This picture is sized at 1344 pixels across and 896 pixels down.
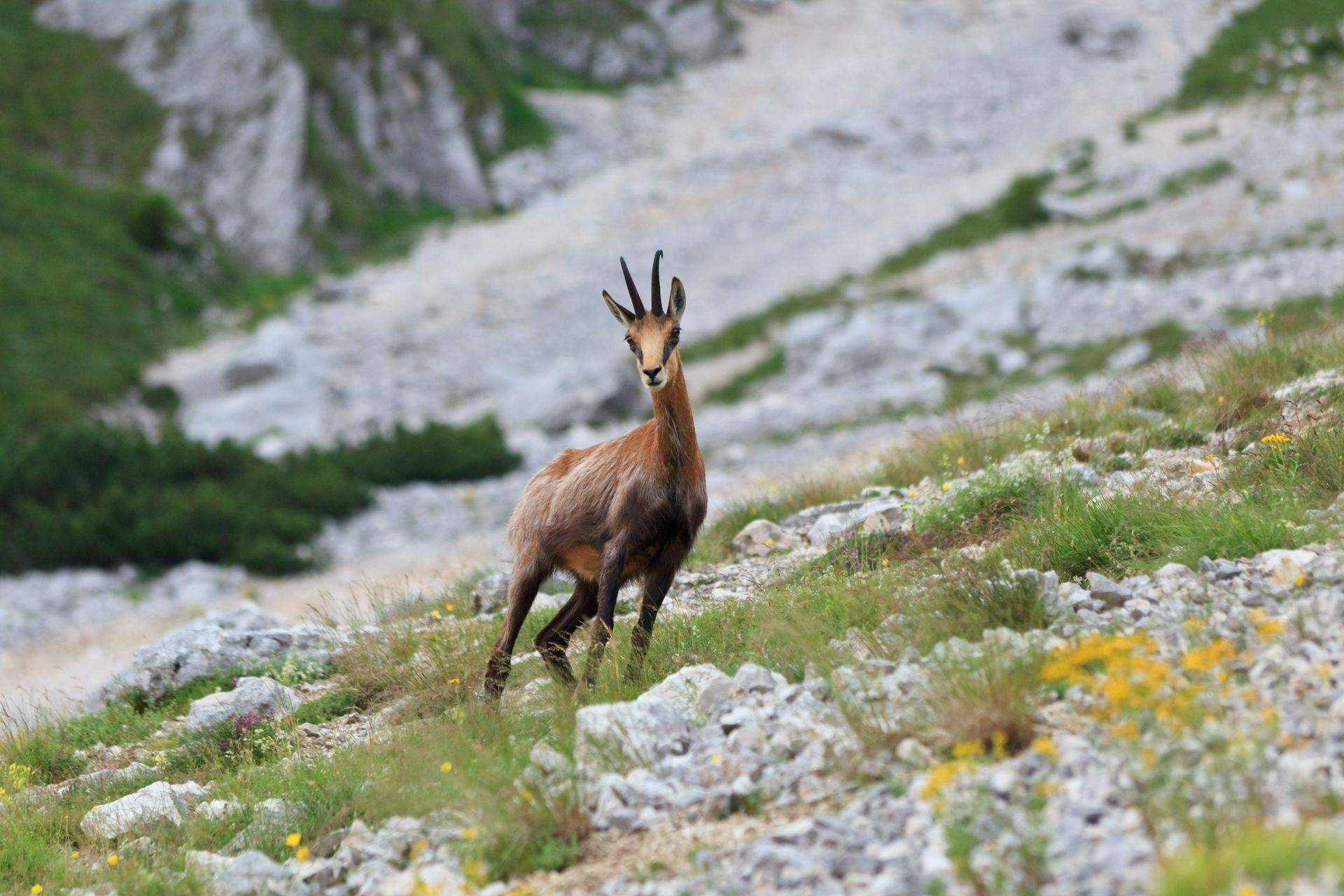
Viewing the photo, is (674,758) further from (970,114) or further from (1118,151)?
(970,114)

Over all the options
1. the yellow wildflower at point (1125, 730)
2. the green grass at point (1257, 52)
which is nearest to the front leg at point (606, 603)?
the yellow wildflower at point (1125, 730)

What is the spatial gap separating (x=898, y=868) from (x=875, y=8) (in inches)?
2263

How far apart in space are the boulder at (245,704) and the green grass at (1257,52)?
1337 inches

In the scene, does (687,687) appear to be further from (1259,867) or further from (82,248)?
(82,248)

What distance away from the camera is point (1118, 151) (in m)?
33.0

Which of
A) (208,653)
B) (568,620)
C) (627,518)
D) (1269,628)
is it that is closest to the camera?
(1269,628)

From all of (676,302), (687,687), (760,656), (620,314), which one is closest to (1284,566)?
(760,656)

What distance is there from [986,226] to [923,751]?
28.4m

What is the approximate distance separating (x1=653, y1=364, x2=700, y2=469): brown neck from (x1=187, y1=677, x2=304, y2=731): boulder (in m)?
3.21

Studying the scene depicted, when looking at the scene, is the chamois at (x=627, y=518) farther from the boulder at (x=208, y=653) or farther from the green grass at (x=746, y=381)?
the green grass at (x=746, y=381)

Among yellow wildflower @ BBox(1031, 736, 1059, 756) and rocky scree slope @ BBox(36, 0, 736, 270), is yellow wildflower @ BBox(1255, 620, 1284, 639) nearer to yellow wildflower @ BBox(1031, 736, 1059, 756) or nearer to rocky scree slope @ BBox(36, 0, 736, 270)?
yellow wildflower @ BBox(1031, 736, 1059, 756)

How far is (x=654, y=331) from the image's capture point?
696 centimetres

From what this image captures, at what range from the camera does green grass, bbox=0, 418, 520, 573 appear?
67.6 feet

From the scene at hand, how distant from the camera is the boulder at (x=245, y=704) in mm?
7965
